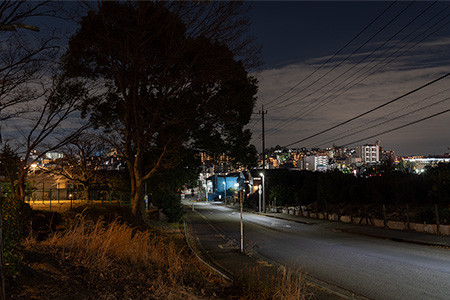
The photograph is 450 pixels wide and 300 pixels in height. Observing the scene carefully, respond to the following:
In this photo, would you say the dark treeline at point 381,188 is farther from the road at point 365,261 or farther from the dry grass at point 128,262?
the dry grass at point 128,262

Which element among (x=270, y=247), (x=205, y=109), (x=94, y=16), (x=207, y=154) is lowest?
(x=270, y=247)

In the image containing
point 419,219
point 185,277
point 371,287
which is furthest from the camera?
point 419,219

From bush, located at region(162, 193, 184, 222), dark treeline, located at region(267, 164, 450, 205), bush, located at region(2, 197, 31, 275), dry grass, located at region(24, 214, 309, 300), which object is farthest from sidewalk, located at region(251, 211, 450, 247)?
bush, located at region(2, 197, 31, 275)

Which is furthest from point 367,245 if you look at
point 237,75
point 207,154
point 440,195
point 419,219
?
point 207,154

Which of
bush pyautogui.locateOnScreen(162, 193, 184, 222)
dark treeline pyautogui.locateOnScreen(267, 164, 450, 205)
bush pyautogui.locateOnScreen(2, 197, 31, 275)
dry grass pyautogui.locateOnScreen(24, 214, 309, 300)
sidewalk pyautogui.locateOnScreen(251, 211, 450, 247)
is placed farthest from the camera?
bush pyautogui.locateOnScreen(162, 193, 184, 222)

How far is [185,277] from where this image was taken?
8.11 metres

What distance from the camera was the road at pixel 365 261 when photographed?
375 inches

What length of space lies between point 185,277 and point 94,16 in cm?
Result: 1425

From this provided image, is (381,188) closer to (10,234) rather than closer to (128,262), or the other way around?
(128,262)

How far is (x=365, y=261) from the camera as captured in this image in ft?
43.6

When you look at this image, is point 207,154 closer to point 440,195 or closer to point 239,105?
point 239,105

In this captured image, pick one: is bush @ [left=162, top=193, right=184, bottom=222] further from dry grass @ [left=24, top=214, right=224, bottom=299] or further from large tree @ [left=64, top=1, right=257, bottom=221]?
dry grass @ [left=24, top=214, right=224, bottom=299]

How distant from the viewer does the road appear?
9534 millimetres

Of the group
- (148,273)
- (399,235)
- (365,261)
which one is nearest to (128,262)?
(148,273)
